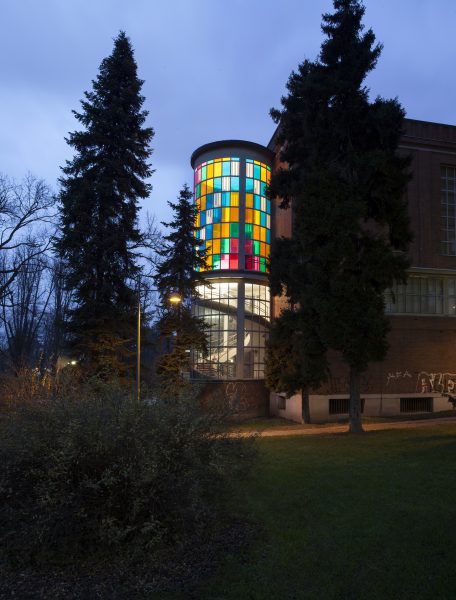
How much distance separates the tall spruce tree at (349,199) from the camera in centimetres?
1579

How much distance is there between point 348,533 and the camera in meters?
5.84

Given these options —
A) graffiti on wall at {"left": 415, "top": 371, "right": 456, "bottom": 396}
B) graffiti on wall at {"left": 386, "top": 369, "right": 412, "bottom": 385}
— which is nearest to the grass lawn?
graffiti on wall at {"left": 386, "top": 369, "right": 412, "bottom": 385}

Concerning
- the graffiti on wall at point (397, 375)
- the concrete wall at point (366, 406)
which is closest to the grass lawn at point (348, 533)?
the concrete wall at point (366, 406)

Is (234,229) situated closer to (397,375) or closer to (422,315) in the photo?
(422,315)

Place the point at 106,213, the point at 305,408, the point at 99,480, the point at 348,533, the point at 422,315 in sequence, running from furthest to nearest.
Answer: the point at 422,315
the point at 305,408
the point at 106,213
the point at 348,533
the point at 99,480

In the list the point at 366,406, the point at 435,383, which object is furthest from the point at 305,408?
the point at 435,383

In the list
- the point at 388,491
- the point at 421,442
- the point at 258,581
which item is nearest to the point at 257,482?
the point at 388,491

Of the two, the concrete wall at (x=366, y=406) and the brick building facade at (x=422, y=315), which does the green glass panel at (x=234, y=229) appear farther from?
the concrete wall at (x=366, y=406)

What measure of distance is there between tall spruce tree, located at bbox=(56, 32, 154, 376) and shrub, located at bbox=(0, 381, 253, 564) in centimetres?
1345

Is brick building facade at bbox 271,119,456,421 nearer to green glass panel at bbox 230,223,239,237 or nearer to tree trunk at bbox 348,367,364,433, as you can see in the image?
tree trunk at bbox 348,367,364,433

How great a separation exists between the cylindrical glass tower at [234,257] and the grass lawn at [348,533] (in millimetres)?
19834

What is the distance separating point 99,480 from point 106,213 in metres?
16.1

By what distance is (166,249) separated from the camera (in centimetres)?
2420

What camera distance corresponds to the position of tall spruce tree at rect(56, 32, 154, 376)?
63.2 ft
